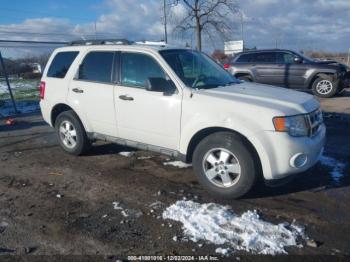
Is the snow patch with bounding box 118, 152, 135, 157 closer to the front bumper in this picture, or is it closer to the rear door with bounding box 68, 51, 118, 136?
the rear door with bounding box 68, 51, 118, 136

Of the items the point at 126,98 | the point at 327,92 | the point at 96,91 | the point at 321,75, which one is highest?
the point at 321,75

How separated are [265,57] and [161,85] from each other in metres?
11.0

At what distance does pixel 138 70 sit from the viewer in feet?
17.9

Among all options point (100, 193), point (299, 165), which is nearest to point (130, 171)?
point (100, 193)

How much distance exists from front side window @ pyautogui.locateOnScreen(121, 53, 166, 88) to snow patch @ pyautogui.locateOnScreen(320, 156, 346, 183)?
2852 millimetres

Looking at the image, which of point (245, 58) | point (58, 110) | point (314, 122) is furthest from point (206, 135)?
point (245, 58)

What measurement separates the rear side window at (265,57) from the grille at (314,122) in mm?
10462

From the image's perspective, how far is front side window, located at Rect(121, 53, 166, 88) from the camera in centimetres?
525

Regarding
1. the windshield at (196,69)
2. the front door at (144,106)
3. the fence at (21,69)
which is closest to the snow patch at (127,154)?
the front door at (144,106)

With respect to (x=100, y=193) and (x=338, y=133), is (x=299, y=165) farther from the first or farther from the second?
(x=338, y=133)

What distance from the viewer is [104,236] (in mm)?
3822

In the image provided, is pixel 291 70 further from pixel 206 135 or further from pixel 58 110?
pixel 206 135

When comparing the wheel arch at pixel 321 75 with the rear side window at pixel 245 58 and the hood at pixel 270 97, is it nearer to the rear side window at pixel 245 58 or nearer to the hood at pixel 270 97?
the rear side window at pixel 245 58

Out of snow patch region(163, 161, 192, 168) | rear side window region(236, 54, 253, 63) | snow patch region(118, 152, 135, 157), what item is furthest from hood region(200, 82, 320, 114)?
rear side window region(236, 54, 253, 63)
